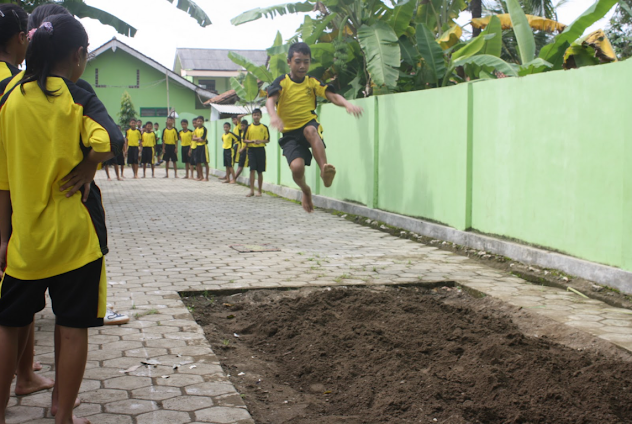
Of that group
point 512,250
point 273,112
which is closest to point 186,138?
point 273,112

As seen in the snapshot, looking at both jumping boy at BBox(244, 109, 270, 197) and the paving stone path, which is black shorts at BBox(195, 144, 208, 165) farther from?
the paving stone path

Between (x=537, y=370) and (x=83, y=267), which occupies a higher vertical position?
(x=83, y=267)

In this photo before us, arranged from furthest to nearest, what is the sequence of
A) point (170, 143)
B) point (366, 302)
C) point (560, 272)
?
point (170, 143) → point (560, 272) → point (366, 302)

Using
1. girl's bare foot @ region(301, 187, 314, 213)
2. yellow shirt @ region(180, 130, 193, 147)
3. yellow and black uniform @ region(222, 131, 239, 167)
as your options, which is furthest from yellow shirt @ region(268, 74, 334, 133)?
yellow shirt @ region(180, 130, 193, 147)

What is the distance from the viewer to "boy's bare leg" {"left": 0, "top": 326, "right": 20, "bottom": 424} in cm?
261

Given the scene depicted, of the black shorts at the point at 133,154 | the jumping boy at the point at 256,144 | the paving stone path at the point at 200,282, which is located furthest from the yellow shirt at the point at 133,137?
the paving stone path at the point at 200,282

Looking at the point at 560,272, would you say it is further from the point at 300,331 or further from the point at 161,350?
the point at 161,350

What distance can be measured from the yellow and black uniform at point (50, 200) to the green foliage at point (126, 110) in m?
33.5

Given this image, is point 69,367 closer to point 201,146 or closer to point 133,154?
point 201,146

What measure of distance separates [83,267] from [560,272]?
463 cm

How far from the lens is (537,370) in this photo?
3375 mm

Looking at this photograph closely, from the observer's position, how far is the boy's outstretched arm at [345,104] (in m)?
7.37

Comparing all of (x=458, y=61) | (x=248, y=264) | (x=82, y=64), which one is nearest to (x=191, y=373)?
(x=82, y=64)

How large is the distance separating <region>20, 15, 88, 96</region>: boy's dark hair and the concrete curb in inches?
175
